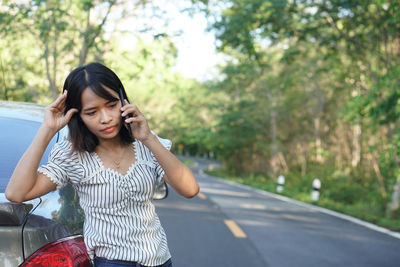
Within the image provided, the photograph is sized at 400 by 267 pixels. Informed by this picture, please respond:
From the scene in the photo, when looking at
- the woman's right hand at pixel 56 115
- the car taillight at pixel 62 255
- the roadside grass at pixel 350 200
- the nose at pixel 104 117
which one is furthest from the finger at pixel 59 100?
the roadside grass at pixel 350 200

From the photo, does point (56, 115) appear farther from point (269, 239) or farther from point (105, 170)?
point (269, 239)

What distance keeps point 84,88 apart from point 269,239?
20.5ft

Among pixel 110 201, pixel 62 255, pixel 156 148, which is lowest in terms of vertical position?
pixel 62 255

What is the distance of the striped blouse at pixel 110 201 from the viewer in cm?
205

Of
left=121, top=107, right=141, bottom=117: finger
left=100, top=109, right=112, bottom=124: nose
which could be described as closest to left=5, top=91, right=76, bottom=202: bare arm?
left=100, top=109, right=112, bottom=124: nose

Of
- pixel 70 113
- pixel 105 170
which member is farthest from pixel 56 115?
pixel 105 170

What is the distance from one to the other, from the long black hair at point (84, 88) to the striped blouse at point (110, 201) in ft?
0.15

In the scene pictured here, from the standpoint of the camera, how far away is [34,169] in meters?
1.93

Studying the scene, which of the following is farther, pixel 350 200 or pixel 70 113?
pixel 350 200

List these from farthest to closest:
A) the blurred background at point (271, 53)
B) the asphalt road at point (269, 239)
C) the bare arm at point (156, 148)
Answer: the blurred background at point (271, 53), the asphalt road at point (269, 239), the bare arm at point (156, 148)

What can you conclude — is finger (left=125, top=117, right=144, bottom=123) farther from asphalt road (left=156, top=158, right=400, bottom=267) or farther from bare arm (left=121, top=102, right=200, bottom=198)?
asphalt road (left=156, top=158, right=400, bottom=267)

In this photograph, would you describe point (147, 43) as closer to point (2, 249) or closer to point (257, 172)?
point (2, 249)

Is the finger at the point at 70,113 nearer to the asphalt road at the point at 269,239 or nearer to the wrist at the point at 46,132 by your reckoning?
the wrist at the point at 46,132

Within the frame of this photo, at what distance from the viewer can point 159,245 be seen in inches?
86.3
